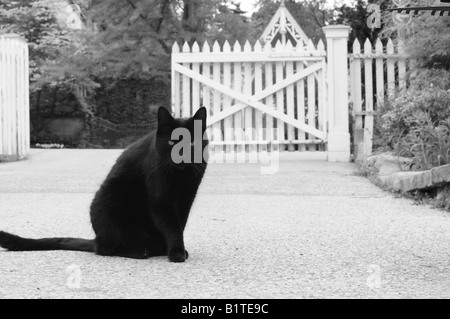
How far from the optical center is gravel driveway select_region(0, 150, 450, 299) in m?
Result: 3.22

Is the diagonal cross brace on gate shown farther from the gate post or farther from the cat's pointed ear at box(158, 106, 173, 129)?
the cat's pointed ear at box(158, 106, 173, 129)

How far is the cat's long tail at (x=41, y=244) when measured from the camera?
4.14 m

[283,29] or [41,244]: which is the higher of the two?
[283,29]

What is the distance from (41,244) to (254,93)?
8.15 metres

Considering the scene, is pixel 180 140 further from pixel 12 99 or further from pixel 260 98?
pixel 12 99

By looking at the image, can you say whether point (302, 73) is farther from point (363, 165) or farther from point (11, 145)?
point (11, 145)

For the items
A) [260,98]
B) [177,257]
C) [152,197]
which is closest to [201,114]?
[152,197]

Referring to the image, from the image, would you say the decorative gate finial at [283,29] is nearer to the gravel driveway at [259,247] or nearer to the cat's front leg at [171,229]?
the gravel driveway at [259,247]

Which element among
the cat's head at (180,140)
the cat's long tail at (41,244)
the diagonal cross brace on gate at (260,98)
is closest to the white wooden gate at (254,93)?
the diagonal cross brace on gate at (260,98)

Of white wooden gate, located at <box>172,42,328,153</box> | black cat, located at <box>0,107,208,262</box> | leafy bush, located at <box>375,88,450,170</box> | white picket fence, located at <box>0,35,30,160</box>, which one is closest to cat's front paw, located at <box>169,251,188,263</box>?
black cat, located at <box>0,107,208,262</box>

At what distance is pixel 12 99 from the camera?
475 inches

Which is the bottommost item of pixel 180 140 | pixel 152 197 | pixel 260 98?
pixel 152 197

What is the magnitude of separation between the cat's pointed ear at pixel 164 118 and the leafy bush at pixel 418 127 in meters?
4.69

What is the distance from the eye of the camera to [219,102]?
11961 millimetres
